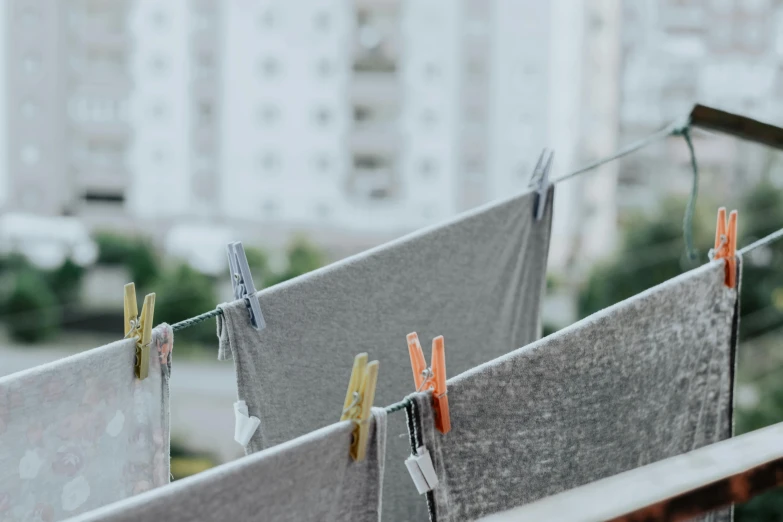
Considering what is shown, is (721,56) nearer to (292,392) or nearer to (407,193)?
(407,193)

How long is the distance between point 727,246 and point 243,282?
36cm

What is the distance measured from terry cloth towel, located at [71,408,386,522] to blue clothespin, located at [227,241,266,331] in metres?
0.17

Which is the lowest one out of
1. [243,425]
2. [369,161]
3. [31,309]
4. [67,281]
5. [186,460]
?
[186,460]

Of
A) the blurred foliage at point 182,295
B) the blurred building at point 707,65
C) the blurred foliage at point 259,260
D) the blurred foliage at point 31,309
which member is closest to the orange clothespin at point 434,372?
the blurred foliage at point 182,295

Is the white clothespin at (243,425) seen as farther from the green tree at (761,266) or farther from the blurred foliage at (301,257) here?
the blurred foliage at (301,257)

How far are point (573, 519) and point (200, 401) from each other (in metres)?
10.4

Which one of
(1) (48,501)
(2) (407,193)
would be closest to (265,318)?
(1) (48,501)

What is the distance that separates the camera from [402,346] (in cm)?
72

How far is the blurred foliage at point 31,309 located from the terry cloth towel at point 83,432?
9.84 metres

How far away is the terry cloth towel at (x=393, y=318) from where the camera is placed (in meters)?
0.61

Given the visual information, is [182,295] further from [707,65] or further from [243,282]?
[243,282]

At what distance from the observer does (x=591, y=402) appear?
558mm

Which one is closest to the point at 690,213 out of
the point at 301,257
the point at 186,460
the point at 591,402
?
the point at 591,402

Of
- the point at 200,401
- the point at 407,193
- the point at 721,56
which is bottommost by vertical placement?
the point at 200,401
